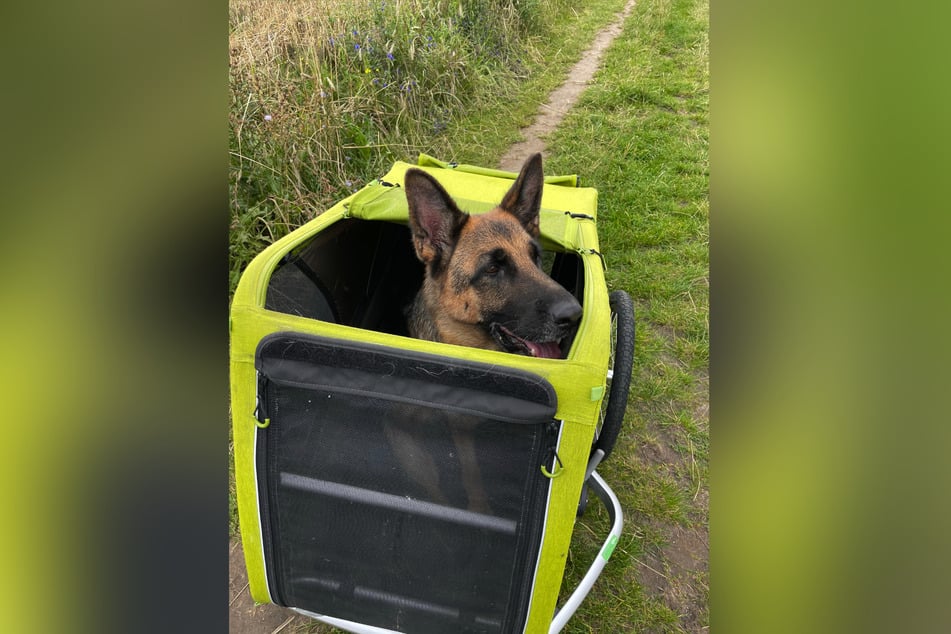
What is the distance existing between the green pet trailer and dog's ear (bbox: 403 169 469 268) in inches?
27.5

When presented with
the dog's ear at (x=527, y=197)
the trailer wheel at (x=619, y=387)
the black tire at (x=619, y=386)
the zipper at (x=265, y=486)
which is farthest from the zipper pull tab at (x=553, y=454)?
the dog's ear at (x=527, y=197)

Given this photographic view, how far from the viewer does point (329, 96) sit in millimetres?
4688

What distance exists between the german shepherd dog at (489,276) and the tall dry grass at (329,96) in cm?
174

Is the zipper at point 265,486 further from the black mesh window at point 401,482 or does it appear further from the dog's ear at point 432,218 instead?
the dog's ear at point 432,218

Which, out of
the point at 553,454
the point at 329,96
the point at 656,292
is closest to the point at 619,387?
the point at 553,454

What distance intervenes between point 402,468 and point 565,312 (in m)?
0.86

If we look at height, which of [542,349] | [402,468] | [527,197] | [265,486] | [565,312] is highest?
[527,197]

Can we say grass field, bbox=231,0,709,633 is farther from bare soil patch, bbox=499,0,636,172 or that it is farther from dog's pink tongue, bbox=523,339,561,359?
dog's pink tongue, bbox=523,339,561,359

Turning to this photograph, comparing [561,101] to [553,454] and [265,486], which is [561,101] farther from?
[265,486]

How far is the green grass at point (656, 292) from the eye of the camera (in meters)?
2.55

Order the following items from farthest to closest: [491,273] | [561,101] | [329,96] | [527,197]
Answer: [561,101] → [329,96] → [527,197] → [491,273]
